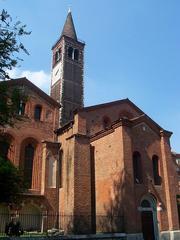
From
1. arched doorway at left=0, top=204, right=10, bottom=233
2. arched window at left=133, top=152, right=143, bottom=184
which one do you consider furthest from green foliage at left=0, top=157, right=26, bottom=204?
arched window at left=133, top=152, right=143, bottom=184

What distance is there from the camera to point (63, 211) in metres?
22.5

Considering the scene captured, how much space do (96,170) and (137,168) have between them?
3159mm

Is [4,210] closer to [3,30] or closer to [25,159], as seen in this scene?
[25,159]

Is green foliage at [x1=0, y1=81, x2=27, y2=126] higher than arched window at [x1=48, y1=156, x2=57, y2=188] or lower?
higher

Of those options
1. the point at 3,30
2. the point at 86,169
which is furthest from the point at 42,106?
the point at 3,30

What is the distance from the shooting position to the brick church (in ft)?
66.1

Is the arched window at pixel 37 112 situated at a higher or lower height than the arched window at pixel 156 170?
higher

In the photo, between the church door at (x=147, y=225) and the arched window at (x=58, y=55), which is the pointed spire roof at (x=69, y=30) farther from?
the church door at (x=147, y=225)

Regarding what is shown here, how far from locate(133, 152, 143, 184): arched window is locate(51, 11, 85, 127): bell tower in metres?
19.8

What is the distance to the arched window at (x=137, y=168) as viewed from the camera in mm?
21219

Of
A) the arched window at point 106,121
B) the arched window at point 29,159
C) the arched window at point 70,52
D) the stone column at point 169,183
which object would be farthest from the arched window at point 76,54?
the stone column at point 169,183

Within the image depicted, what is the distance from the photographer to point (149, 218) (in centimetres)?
2080

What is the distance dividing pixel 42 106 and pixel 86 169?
812 centimetres

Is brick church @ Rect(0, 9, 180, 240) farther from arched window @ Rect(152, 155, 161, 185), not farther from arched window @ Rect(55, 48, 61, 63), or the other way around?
arched window @ Rect(55, 48, 61, 63)
